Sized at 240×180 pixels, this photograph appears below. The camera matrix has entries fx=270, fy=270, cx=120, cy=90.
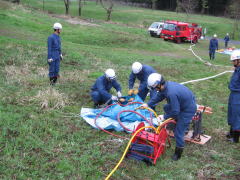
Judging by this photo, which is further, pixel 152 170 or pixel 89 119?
pixel 89 119

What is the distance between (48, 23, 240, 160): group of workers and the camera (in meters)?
4.72

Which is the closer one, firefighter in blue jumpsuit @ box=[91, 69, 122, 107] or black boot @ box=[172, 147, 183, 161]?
black boot @ box=[172, 147, 183, 161]

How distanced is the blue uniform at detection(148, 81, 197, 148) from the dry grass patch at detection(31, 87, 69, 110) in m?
2.85

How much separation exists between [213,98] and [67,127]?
575cm

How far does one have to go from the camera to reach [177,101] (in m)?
4.69

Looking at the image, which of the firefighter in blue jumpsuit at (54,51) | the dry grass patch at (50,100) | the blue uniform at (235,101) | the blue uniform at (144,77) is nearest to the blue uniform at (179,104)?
the blue uniform at (235,101)

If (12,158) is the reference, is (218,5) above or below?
above

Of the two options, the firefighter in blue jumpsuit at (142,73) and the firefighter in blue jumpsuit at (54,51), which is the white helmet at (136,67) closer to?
the firefighter in blue jumpsuit at (142,73)

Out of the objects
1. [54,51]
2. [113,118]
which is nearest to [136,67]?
[113,118]

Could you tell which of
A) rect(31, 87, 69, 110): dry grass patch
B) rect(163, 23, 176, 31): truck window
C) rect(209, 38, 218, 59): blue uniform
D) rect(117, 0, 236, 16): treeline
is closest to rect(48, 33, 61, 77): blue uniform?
rect(31, 87, 69, 110): dry grass patch

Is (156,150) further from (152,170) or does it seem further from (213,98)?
(213,98)

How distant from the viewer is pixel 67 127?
579cm

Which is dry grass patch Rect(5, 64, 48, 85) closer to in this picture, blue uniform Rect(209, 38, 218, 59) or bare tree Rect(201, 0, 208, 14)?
blue uniform Rect(209, 38, 218, 59)

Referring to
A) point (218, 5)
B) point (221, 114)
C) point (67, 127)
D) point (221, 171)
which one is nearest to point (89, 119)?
point (67, 127)
